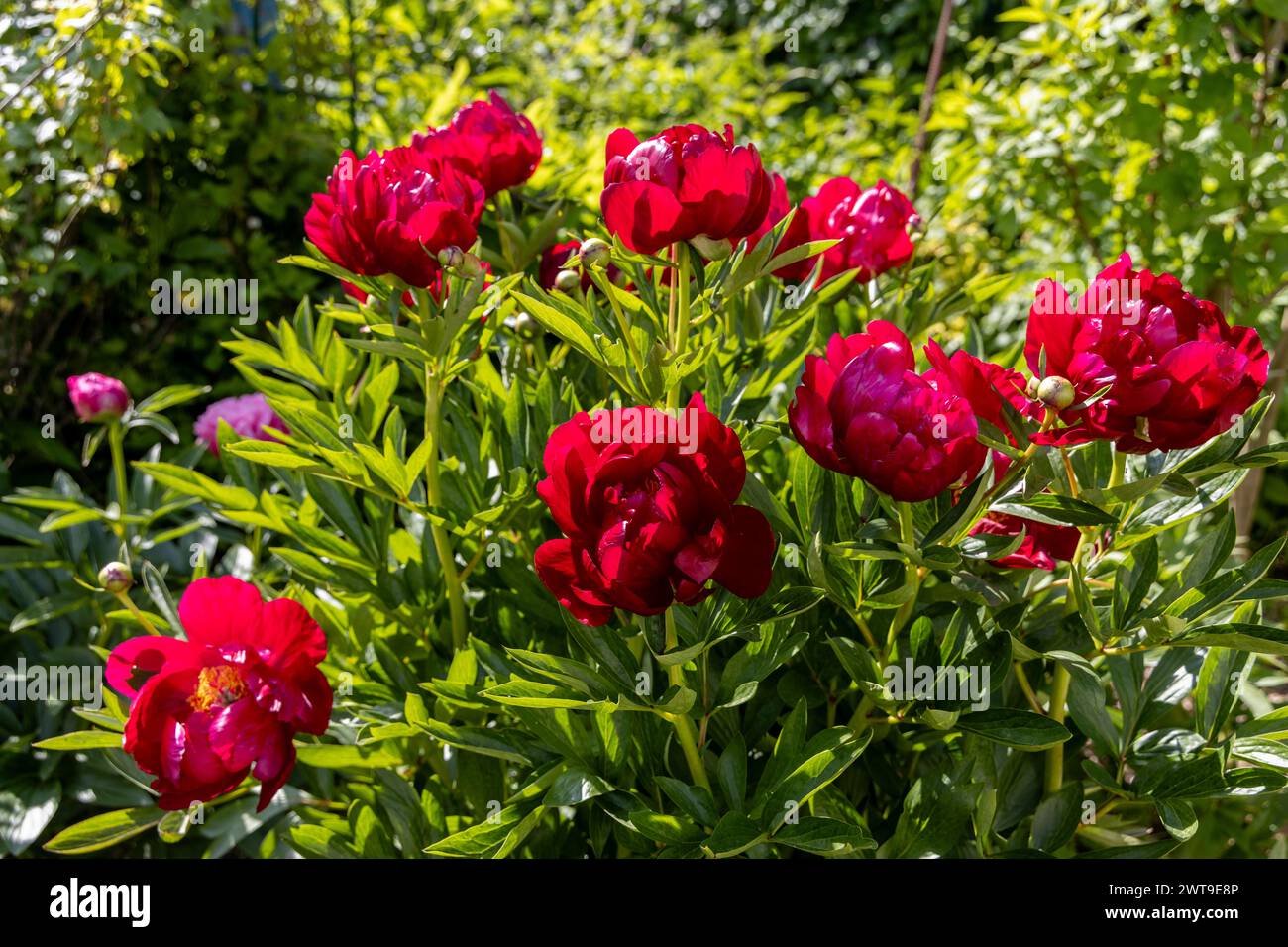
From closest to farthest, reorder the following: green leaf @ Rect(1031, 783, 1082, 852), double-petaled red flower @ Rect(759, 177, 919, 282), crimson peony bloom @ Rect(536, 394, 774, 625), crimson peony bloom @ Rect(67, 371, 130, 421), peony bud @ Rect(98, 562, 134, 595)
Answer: crimson peony bloom @ Rect(536, 394, 774, 625) → green leaf @ Rect(1031, 783, 1082, 852) → peony bud @ Rect(98, 562, 134, 595) → double-petaled red flower @ Rect(759, 177, 919, 282) → crimson peony bloom @ Rect(67, 371, 130, 421)

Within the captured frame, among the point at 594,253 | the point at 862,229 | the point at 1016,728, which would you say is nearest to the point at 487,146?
the point at 594,253

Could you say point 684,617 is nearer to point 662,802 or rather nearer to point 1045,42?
point 662,802

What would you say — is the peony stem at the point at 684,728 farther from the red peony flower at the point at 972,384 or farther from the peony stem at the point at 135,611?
the peony stem at the point at 135,611

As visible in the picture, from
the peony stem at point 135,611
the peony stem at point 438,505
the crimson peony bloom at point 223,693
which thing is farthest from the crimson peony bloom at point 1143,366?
the peony stem at point 135,611

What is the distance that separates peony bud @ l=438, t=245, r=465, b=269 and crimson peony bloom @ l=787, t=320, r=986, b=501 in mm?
359

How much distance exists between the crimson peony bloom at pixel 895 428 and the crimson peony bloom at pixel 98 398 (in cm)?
111

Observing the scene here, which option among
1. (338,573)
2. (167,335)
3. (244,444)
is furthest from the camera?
(167,335)

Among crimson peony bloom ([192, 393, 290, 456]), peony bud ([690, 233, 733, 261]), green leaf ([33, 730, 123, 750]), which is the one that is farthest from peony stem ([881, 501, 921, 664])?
crimson peony bloom ([192, 393, 290, 456])

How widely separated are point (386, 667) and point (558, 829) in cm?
25

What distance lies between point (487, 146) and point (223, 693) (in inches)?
24.7

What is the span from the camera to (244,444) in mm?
1050

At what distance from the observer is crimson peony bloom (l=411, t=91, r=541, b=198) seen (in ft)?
3.75

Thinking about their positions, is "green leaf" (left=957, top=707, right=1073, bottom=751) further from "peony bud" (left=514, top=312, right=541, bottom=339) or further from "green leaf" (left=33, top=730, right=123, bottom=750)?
"green leaf" (left=33, top=730, right=123, bottom=750)
